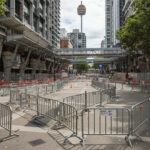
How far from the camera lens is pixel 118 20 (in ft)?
273

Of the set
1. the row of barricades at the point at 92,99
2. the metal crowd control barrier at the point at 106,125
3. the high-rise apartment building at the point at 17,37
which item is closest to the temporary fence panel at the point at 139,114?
the metal crowd control barrier at the point at 106,125

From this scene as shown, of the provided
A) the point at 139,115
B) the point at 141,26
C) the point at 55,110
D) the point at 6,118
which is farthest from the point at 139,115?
the point at 141,26

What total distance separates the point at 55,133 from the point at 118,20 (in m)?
87.3

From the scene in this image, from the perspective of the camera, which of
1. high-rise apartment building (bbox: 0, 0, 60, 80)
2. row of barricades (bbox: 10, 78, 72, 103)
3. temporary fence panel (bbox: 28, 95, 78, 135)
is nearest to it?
temporary fence panel (bbox: 28, 95, 78, 135)

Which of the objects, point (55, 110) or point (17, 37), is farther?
point (17, 37)

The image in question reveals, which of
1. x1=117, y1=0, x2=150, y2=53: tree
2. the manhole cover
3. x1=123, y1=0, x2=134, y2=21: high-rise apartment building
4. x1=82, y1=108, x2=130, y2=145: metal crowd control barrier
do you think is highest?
x1=123, y1=0, x2=134, y2=21: high-rise apartment building

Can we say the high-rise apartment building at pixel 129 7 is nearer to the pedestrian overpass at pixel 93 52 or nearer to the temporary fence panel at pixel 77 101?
the pedestrian overpass at pixel 93 52

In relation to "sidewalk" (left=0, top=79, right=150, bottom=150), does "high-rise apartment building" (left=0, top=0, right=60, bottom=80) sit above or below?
above

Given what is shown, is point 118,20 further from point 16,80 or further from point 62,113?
point 62,113

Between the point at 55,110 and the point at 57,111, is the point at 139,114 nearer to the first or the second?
the point at 57,111

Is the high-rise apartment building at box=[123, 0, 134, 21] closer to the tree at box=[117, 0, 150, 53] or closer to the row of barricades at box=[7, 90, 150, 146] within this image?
the tree at box=[117, 0, 150, 53]

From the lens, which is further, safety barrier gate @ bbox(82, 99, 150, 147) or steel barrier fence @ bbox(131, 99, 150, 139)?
steel barrier fence @ bbox(131, 99, 150, 139)

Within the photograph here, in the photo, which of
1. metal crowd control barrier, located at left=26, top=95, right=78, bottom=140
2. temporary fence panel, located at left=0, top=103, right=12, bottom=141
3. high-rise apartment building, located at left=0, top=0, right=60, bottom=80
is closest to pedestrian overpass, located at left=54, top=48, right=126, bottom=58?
high-rise apartment building, located at left=0, top=0, right=60, bottom=80

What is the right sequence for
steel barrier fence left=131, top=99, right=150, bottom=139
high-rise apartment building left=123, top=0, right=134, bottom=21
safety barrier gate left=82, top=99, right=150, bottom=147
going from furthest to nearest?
high-rise apartment building left=123, top=0, right=134, bottom=21, steel barrier fence left=131, top=99, right=150, bottom=139, safety barrier gate left=82, top=99, right=150, bottom=147
